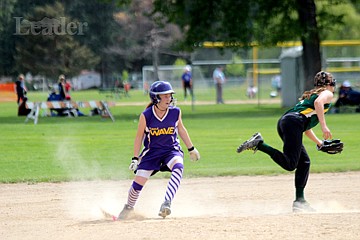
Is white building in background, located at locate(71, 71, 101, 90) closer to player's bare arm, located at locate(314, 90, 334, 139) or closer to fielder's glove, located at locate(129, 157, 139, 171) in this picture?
player's bare arm, located at locate(314, 90, 334, 139)

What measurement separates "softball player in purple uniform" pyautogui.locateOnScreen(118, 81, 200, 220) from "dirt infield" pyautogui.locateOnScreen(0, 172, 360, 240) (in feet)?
1.59

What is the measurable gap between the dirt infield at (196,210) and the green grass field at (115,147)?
3.61ft

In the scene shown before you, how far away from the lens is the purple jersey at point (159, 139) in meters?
10.5

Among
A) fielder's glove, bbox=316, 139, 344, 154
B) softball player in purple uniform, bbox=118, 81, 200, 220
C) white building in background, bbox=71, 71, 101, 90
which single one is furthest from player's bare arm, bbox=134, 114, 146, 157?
white building in background, bbox=71, 71, 101, 90

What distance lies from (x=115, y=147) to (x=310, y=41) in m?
15.7

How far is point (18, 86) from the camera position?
37.9 meters

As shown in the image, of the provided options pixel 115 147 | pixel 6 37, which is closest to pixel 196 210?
pixel 115 147

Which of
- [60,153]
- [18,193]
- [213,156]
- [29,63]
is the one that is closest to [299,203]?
[18,193]

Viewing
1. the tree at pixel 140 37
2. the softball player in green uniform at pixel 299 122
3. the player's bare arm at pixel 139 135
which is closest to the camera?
the player's bare arm at pixel 139 135

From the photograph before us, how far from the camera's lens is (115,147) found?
21203 millimetres

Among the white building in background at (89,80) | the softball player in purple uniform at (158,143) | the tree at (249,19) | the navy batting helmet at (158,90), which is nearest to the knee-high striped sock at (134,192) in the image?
the softball player in purple uniform at (158,143)

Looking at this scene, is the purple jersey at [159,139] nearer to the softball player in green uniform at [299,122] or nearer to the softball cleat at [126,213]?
the softball cleat at [126,213]

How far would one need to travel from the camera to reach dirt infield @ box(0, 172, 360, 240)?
916 cm

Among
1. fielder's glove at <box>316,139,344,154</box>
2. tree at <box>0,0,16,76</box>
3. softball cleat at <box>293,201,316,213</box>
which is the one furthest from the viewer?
tree at <box>0,0,16,76</box>
